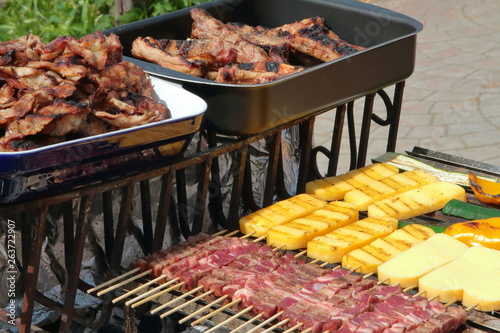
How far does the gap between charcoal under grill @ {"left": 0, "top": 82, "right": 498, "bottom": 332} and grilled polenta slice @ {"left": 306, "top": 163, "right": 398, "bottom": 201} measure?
0.10 meters

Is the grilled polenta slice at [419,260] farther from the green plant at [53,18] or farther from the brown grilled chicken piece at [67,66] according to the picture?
the green plant at [53,18]

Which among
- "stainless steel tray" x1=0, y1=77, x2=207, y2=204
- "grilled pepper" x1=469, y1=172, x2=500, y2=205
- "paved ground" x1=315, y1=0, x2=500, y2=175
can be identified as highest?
"stainless steel tray" x1=0, y1=77, x2=207, y2=204

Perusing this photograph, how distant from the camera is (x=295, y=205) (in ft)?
11.9

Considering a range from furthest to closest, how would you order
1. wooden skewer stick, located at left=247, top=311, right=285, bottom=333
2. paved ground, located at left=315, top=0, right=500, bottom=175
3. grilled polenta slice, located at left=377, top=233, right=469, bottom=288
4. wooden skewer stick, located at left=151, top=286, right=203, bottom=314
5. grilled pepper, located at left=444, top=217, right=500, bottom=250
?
1. paved ground, located at left=315, top=0, right=500, bottom=175
2. grilled pepper, located at left=444, top=217, right=500, bottom=250
3. grilled polenta slice, located at left=377, top=233, right=469, bottom=288
4. wooden skewer stick, located at left=151, top=286, right=203, bottom=314
5. wooden skewer stick, located at left=247, top=311, right=285, bottom=333

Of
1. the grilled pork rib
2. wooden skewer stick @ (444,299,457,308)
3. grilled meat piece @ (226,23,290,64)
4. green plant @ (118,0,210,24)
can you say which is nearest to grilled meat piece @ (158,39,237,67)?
the grilled pork rib

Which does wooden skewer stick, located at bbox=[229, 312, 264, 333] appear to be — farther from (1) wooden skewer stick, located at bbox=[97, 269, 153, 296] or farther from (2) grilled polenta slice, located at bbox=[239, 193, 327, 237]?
(2) grilled polenta slice, located at bbox=[239, 193, 327, 237]

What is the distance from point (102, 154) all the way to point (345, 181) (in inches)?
61.3

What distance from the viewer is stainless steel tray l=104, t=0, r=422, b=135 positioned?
3.22m

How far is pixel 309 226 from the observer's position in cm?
344

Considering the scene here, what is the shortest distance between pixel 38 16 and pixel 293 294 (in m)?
6.27

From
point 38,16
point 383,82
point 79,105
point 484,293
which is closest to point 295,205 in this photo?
point 383,82

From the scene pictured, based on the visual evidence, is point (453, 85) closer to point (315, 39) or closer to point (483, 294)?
point (315, 39)

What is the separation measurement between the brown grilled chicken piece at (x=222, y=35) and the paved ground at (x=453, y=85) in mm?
2921

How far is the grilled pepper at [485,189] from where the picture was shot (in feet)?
12.3
